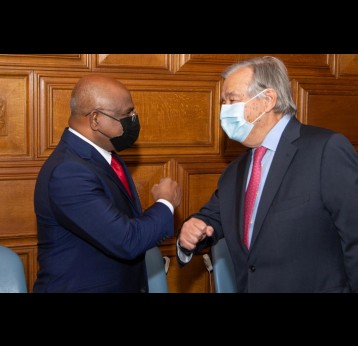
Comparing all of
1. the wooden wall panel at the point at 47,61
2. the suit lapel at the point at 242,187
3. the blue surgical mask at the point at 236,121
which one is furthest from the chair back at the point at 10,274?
the wooden wall panel at the point at 47,61

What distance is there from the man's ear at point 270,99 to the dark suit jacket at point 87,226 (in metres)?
0.61

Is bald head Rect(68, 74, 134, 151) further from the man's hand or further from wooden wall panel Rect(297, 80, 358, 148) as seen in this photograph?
wooden wall panel Rect(297, 80, 358, 148)

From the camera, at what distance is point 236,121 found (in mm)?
2438

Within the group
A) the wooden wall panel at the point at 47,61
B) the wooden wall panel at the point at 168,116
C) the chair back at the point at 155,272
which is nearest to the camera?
the chair back at the point at 155,272

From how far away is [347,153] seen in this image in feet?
6.82

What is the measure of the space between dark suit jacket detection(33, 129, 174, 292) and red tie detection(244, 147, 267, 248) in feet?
1.10

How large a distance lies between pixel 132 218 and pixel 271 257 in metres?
0.63

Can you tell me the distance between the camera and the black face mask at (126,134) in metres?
2.53

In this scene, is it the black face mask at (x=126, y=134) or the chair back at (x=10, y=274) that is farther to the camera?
the black face mask at (x=126, y=134)

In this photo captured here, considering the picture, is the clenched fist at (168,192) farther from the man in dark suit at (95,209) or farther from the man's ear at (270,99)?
the man's ear at (270,99)

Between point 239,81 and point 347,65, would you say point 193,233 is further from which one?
point 347,65

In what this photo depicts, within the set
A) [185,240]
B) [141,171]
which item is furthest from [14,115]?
[185,240]

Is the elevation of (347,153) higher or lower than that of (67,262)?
higher
